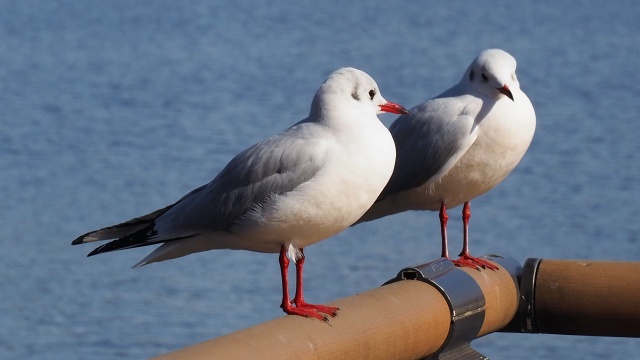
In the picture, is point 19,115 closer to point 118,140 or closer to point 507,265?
point 118,140

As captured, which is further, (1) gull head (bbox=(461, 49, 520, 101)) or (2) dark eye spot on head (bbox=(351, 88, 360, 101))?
(1) gull head (bbox=(461, 49, 520, 101))

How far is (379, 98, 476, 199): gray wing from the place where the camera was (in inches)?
180

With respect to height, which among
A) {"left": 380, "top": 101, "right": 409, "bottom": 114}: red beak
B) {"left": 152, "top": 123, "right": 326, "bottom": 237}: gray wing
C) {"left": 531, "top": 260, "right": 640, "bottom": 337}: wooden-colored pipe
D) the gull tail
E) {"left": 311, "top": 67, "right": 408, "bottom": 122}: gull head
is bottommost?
{"left": 531, "top": 260, "right": 640, "bottom": 337}: wooden-colored pipe

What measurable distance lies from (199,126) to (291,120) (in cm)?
107

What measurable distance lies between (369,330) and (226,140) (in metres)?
9.32

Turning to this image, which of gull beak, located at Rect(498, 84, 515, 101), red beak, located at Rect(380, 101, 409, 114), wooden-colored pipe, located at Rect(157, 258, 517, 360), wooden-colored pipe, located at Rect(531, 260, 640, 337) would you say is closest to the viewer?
wooden-colored pipe, located at Rect(157, 258, 517, 360)

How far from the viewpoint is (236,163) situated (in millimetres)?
3836

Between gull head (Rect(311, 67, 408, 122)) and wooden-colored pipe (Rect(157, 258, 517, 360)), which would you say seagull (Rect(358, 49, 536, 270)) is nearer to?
gull head (Rect(311, 67, 408, 122))

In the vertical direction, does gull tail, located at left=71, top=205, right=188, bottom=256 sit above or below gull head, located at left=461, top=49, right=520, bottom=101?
below

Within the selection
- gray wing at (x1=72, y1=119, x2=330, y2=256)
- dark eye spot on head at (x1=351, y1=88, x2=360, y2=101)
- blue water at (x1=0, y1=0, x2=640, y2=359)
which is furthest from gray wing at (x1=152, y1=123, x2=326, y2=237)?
blue water at (x1=0, y1=0, x2=640, y2=359)

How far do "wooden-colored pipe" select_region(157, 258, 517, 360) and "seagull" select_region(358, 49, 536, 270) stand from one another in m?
1.46

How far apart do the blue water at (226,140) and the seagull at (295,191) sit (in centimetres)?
357

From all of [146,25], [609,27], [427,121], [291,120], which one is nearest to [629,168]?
[291,120]

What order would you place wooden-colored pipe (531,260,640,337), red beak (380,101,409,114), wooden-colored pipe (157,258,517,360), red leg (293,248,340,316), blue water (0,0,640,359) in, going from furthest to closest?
blue water (0,0,640,359)
red beak (380,101,409,114)
wooden-colored pipe (531,260,640,337)
red leg (293,248,340,316)
wooden-colored pipe (157,258,517,360)
